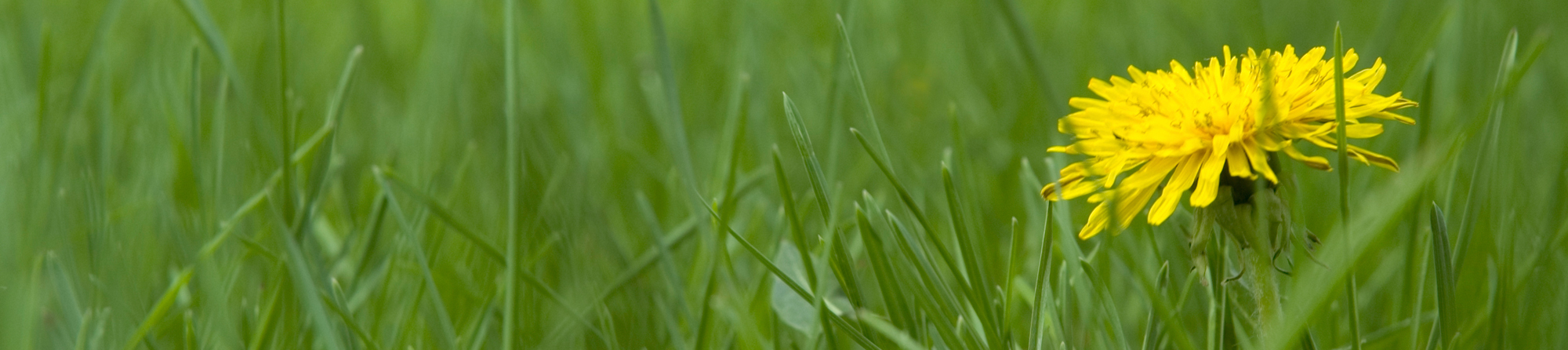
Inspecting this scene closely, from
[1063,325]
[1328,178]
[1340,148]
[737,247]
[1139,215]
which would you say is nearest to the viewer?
[1340,148]

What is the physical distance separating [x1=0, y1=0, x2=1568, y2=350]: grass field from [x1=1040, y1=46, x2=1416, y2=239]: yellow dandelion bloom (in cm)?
3

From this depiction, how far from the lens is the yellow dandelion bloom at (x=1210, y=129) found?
437 mm

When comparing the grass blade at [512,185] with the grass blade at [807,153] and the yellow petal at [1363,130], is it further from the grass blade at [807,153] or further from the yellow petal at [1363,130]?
the yellow petal at [1363,130]

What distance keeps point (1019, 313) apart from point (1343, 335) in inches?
7.9

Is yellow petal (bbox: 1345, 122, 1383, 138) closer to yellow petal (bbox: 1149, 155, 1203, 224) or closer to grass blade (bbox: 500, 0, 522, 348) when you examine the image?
yellow petal (bbox: 1149, 155, 1203, 224)

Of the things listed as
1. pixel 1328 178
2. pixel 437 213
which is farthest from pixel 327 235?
pixel 1328 178

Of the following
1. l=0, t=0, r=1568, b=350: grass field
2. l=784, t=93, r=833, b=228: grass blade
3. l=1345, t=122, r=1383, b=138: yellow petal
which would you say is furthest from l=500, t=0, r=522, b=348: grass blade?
l=1345, t=122, r=1383, b=138: yellow petal

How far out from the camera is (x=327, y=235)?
91 cm

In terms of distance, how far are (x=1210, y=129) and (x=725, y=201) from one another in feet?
0.79

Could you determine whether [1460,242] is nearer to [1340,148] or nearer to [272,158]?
[1340,148]

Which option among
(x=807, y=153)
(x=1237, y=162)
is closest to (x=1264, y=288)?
(x=1237, y=162)

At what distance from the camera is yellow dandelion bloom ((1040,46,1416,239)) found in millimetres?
437

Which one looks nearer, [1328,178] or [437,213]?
[437,213]

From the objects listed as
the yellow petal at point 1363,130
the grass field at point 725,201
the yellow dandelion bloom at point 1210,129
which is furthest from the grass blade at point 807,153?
the yellow petal at point 1363,130
